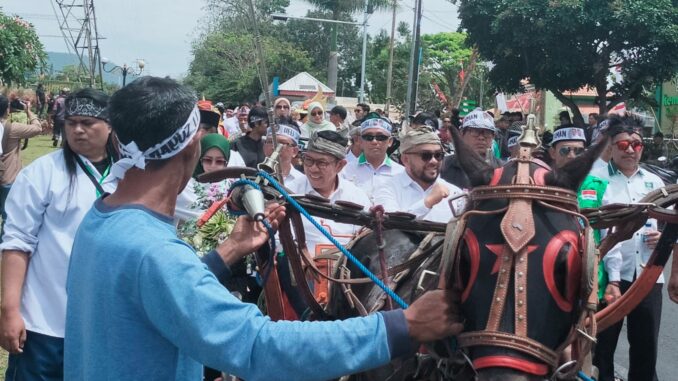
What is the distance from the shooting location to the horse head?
2535 mm

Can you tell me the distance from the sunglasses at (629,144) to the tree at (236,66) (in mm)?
51410

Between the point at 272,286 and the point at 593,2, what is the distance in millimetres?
19315

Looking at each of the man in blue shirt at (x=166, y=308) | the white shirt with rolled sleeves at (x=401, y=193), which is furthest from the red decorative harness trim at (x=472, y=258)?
the white shirt with rolled sleeves at (x=401, y=193)

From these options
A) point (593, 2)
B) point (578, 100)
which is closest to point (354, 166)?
point (593, 2)

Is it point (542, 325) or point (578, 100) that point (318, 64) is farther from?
point (542, 325)

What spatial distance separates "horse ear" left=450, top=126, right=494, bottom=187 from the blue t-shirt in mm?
1006

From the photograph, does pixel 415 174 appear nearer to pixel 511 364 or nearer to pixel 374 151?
pixel 374 151

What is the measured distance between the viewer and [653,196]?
12.0 ft

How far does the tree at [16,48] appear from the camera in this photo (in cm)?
1568

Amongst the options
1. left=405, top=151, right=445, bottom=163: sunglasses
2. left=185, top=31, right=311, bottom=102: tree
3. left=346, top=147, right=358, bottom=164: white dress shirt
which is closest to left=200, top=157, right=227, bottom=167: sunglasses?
left=405, top=151, right=445, bottom=163: sunglasses

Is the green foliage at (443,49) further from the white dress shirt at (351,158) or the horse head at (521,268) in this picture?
the horse head at (521,268)

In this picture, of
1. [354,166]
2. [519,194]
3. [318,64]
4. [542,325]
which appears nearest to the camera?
[542,325]

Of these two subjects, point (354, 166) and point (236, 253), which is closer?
point (236, 253)

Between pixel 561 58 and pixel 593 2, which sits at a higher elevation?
pixel 593 2
